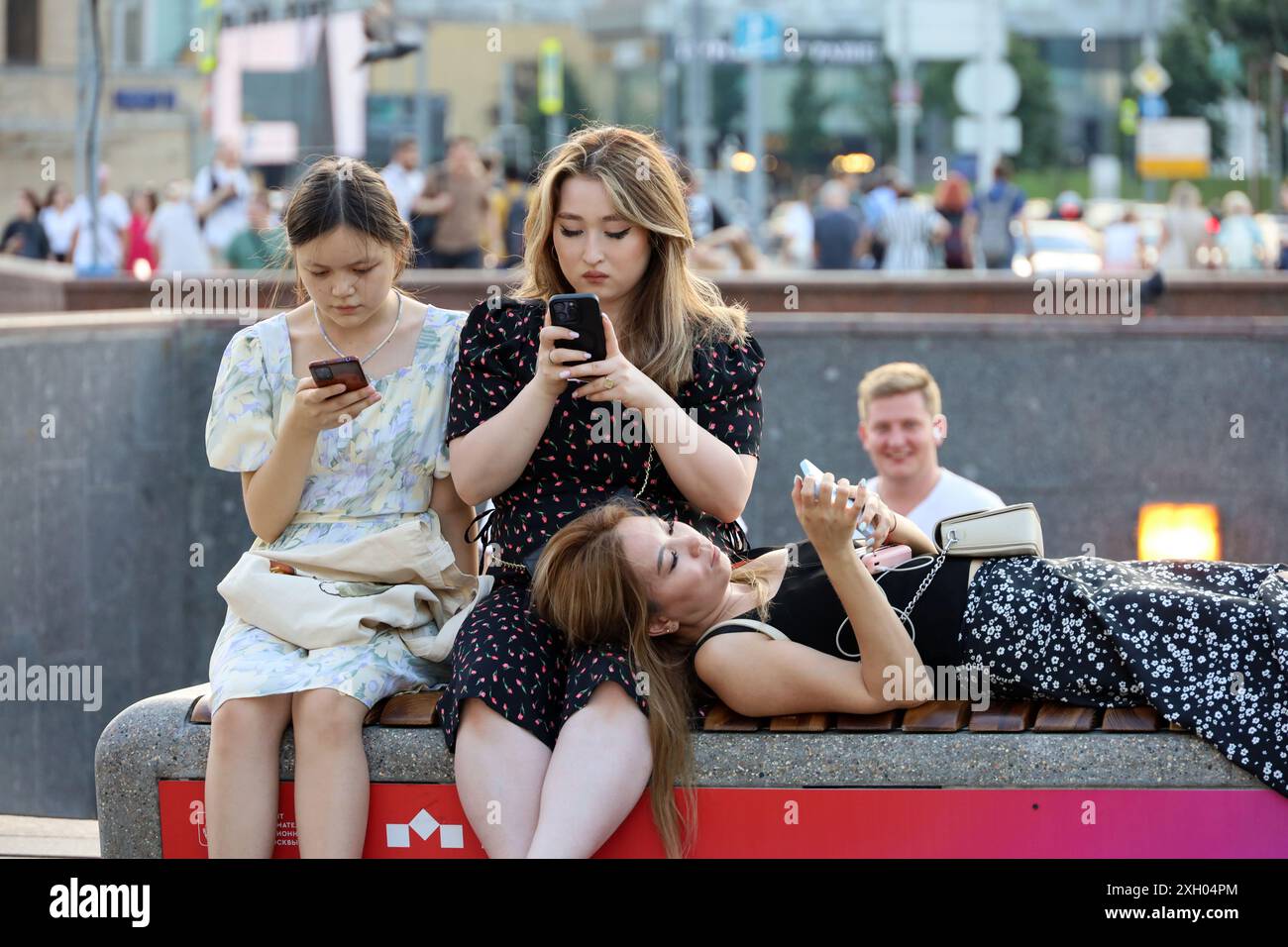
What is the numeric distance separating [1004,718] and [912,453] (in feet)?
7.00

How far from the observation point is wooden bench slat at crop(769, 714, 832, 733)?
3.74m

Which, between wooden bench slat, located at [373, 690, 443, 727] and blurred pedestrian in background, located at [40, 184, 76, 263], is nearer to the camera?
wooden bench slat, located at [373, 690, 443, 727]

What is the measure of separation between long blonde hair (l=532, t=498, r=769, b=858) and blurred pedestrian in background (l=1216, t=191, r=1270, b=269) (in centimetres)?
1497

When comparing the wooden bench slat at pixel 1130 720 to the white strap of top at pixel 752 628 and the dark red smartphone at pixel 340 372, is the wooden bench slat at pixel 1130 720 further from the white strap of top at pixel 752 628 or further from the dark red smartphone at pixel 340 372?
the dark red smartphone at pixel 340 372

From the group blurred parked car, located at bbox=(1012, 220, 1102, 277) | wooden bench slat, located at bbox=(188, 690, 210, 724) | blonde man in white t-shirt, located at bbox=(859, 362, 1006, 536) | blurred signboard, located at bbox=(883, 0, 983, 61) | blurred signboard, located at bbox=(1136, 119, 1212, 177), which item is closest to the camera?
wooden bench slat, located at bbox=(188, 690, 210, 724)


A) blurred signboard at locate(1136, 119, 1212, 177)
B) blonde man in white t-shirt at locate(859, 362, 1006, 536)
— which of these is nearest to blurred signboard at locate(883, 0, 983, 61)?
blurred signboard at locate(1136, 119, 1212, 177)

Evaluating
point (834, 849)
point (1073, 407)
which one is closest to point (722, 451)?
point (834, 849)

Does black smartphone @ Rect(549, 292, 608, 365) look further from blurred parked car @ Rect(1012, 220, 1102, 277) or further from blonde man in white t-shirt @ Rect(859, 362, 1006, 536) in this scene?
blurred parked car @ Rect(1012, 220, 1102, 277)

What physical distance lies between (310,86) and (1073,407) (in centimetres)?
953

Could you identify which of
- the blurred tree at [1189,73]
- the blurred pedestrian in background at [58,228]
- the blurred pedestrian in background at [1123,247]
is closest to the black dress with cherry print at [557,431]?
the blurred pedestrian in background at [58,228]

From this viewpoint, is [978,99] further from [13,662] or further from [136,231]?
[13,662]

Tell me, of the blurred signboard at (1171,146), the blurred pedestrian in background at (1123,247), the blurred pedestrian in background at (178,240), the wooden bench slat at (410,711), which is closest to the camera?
the wooden bench slat at (410,711)

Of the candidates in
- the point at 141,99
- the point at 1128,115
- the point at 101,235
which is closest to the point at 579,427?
the point at 101,235

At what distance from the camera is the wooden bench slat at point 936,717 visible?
370 centimetres
